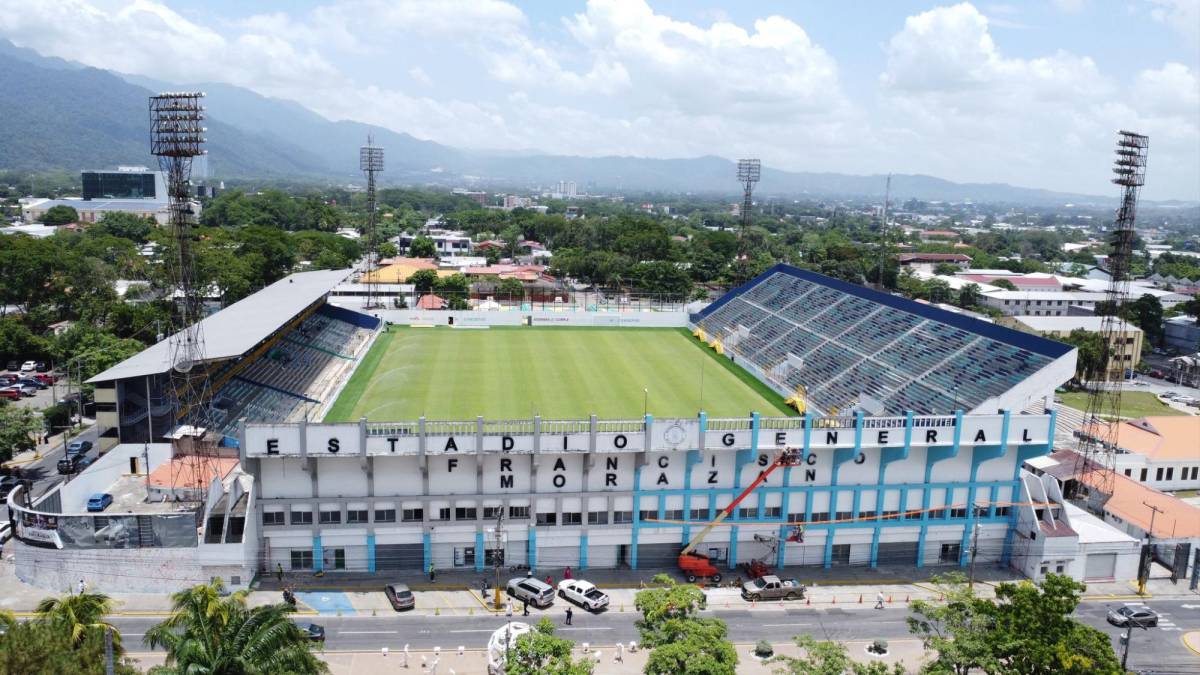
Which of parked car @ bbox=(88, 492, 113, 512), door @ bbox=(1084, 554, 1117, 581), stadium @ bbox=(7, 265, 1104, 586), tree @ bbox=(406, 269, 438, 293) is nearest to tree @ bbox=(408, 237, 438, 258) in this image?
Answer: tree @ bbox=(406, 269, 438, 293)

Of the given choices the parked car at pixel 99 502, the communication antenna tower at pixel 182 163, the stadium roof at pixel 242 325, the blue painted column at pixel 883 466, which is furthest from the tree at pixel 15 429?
the blue painted column at pixel 883 466

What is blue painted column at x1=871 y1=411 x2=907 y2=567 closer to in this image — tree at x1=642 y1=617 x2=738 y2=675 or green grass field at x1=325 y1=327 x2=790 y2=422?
green grass field at x1=325 y1=327 x2=790 y2=422

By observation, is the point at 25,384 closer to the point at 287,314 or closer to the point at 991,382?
the point at 287,314

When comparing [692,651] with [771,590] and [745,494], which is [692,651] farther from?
[745,494]

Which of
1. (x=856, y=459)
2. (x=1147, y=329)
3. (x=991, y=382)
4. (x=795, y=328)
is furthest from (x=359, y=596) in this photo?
(x=1147, y=329)

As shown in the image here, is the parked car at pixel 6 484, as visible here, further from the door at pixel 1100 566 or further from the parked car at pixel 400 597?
the door at pixel 1100 566
